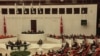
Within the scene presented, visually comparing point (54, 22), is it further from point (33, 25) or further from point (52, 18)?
point (33, 25)

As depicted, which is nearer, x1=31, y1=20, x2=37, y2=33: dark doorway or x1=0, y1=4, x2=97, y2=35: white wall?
x1=0, y1=4, x2=97, y2=35: white wall

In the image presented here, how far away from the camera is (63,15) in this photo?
37.4 m

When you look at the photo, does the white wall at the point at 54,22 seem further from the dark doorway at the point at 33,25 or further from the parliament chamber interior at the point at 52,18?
the dark doorway at the point at 33,25

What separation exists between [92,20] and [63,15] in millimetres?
3383

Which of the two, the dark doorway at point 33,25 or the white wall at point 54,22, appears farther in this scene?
the dark doorway at point 33,25

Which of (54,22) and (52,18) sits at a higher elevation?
(52,18)

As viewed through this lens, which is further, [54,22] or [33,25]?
[33,25]

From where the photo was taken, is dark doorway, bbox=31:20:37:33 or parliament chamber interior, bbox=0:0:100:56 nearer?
parliament chamber interior, bbox=0:0:100:56

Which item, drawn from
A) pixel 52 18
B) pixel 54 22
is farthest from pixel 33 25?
pixel 54 22

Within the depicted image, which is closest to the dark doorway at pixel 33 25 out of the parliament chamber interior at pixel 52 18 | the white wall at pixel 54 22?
the parliament chamber interior at pixel 52 18

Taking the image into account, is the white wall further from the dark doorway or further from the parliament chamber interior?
the dark doorway

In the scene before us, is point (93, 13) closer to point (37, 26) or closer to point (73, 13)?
point (73, 13)

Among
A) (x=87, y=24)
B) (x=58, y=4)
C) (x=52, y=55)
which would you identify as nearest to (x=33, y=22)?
(x=58, y=4)

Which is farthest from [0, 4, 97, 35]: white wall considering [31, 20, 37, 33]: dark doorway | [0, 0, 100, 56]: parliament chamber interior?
[31, 20, 37, 33]: dark doorway
